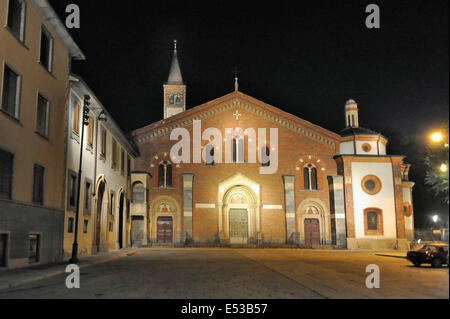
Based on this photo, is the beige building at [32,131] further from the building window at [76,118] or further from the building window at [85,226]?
the building window at [85,226]

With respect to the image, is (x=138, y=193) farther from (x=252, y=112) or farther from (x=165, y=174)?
(x=252, y=112)

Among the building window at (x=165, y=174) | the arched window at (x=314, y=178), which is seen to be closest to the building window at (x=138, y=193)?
the building window at (x=165, y=174)

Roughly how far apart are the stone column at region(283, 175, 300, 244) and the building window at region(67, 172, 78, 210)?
67.5 feet

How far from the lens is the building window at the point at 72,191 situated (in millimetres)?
21959

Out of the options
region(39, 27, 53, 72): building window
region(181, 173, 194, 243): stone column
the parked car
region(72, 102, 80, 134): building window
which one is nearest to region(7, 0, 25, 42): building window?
region(39, 27, 53, 72): building window

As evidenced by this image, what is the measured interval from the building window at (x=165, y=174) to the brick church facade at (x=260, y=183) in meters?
0.09

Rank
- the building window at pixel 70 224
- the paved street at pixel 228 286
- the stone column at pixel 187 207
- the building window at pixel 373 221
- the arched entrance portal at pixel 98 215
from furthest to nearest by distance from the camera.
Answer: the building window at pixel 373 221 < the stone column at pixel 187 207 < the arched entrance portal at pixel 98 215 < the building window at pixel 70 224 < the paved street at pixel 228 286

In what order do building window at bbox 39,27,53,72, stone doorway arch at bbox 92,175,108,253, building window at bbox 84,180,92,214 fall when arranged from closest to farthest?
1. building window at bbox 39,27,53,72
2. building window at bbox 84,180,92,214
3. stone doorway arch at bbox 92,175,108,253

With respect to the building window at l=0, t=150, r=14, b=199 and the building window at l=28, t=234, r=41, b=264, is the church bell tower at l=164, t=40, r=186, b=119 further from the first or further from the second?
the building window at l=0, t=150, r=14, b=199

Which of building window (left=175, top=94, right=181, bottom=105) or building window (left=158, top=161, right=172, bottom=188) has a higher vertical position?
building window (left=175, top=94, right=181, bottom=105)

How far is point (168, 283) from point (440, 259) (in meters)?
13.3

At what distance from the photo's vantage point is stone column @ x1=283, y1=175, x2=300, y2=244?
38156 millimetres
